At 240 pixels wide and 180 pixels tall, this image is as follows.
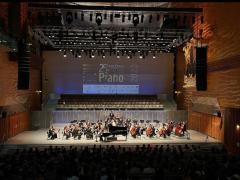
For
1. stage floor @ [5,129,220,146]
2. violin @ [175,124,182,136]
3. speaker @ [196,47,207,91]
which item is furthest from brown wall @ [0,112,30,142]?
speaker @ [196,47,207,91]

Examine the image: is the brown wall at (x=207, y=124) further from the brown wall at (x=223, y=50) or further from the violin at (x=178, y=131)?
the violin at (x=178, y=131)

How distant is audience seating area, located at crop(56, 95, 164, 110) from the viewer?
90.8 ft

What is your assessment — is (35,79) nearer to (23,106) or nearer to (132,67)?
(23,106)

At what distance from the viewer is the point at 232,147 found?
56.3ft

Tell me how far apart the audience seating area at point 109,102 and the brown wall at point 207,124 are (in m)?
3.60

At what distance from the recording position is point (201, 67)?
61.6 feet

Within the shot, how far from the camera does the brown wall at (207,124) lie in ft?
64.1

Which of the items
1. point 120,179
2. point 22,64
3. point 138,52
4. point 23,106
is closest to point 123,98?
point 138,52

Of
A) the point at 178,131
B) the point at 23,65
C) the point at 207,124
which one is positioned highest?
the point at 23,65

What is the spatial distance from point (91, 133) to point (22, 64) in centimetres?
519

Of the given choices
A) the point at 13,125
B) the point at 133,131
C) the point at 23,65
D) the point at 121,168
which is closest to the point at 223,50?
the point at 133,131

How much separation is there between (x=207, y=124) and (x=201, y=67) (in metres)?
4.58

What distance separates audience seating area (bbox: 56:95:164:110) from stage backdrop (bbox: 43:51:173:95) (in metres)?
0.63

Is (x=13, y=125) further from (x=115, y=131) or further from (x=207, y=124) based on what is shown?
(x=207, y=124)
